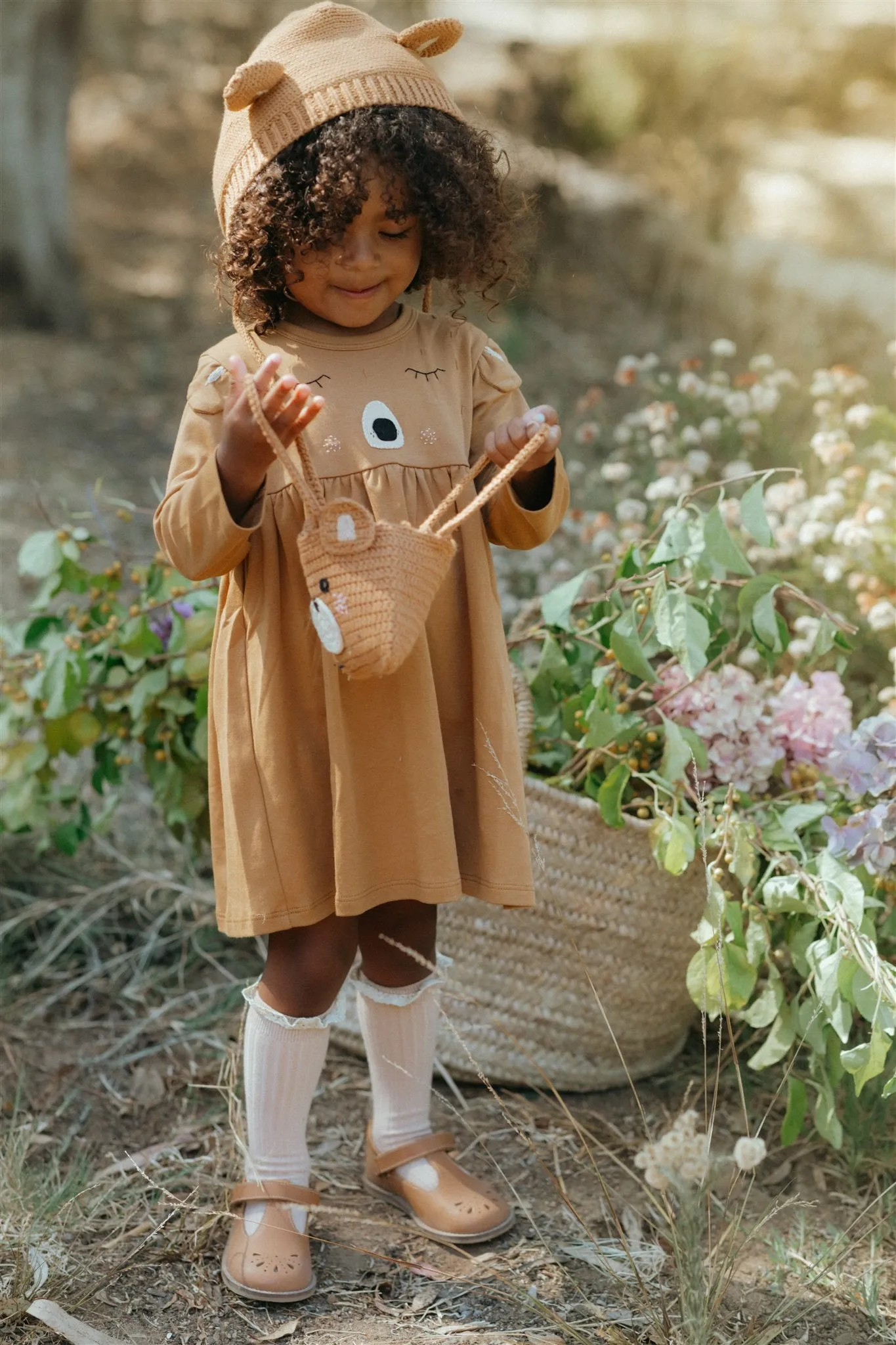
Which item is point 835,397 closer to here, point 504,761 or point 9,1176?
point 504,761

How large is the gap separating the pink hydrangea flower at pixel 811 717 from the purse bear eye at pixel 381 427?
0.77 metres

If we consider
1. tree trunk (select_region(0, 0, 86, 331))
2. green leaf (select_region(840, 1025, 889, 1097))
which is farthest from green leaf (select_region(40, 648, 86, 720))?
tree trunk (select_region(0, 0, 86, 331))

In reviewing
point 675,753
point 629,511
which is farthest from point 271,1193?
point 629,511

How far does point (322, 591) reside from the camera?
1595 mm

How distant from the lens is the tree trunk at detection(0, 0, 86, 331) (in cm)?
549

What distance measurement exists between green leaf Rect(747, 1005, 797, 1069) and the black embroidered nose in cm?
97

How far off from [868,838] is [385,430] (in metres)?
0.86

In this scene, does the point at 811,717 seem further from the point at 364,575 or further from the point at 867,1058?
the point at 364,575

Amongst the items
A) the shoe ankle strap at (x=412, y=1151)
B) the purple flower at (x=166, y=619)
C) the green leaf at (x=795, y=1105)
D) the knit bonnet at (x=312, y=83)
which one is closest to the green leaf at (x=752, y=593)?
the green leaf at (x=795, y=1105)

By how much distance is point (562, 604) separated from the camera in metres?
2.17

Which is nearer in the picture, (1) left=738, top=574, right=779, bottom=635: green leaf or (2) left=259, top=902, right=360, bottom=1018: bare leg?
(2) left=259, top=902, right=360, bottom=1018: bare leg

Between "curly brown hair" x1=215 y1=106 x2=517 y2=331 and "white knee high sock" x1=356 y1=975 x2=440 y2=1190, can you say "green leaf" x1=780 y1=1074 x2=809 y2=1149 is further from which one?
"curly brown hair" x1=215 y1=106 x2=517 y2=331

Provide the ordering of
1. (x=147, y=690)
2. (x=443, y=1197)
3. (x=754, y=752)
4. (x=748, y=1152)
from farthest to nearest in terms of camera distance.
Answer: (x=147, y=690)
(x=754, y=752)
(x=443, y=1197)
(x=748, y=1152)

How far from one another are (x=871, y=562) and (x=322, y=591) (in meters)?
1.30
